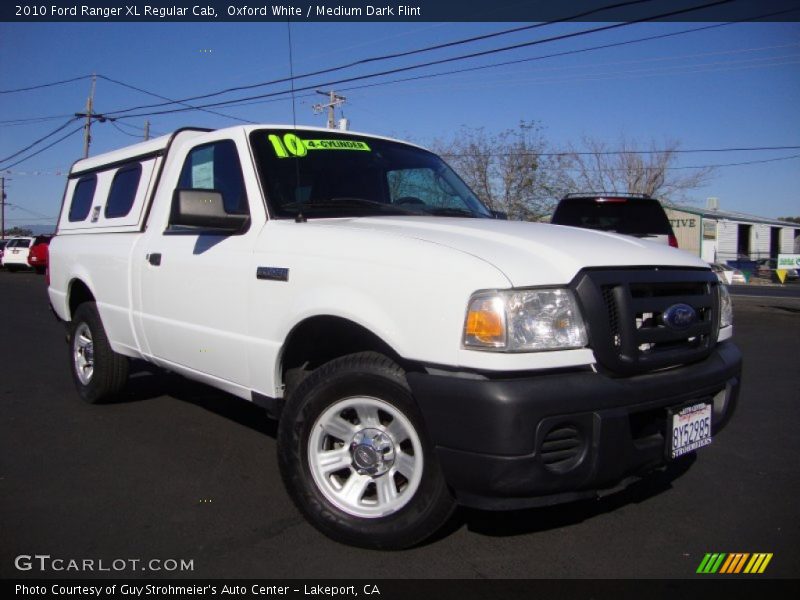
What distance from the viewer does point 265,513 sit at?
341cm

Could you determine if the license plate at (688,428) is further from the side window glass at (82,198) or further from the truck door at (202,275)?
the side window glass at (82,198)

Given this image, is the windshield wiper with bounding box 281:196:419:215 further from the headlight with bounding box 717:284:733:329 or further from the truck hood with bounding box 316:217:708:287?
the headlight with bounding box 717:284:733:329

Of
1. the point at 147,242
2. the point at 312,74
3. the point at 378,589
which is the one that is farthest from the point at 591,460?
the point at 312,74

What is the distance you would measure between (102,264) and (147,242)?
76 centimetres

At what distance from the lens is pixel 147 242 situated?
14.7 feet

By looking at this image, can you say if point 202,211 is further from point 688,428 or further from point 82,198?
point 82,198

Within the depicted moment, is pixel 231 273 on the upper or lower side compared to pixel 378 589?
upper

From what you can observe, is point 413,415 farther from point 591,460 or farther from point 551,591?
point 551,591

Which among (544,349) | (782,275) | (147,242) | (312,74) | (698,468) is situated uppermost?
(312,74)

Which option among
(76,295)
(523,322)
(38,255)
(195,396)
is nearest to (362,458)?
(523,322)

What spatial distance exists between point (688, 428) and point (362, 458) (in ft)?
4.66

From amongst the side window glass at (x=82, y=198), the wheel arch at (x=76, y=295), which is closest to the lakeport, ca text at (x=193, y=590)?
the wheel arch at (x=76, y=295)

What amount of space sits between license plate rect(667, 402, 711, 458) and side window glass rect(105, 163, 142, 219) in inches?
155

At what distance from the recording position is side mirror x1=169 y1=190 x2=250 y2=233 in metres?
3.48
